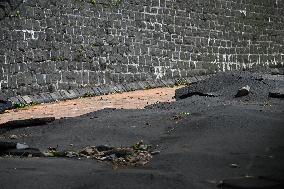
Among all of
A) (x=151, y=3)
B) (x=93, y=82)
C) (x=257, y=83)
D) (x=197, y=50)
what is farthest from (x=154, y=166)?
(x=197, y=50)

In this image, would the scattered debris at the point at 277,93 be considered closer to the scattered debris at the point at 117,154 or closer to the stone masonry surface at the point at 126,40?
the scattered debris at the point at 117,154

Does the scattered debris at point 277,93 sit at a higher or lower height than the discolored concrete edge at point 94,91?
higher

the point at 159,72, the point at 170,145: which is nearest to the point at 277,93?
the point at 170,145

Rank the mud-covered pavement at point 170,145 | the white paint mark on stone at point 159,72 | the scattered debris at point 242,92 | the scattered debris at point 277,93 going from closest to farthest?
the mud-covered pavement at point 170,145
the scattered debris at point 277,93
the scattered debris at point 242,92
the white paint mark on stone at point 159,72

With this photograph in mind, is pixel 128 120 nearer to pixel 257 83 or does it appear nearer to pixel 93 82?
pixel 257 83

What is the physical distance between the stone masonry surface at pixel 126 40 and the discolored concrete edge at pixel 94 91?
75 millimetres

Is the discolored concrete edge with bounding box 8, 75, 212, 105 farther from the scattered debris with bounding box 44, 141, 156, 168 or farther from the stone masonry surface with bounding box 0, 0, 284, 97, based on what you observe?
the scattered debris with bounding box 44, 141, 156, 168

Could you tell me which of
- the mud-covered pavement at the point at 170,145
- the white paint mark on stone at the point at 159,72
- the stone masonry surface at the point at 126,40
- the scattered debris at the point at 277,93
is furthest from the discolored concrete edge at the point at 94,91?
the scattered debris at the point at 277,93

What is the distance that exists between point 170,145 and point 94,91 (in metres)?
7.25

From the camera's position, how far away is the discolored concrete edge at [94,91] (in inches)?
422

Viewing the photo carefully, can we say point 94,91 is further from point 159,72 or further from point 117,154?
point 117,154

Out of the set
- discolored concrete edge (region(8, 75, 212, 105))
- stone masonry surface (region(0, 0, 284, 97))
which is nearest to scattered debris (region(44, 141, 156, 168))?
discolored concrete edge (region(8, 75, 212, 105))

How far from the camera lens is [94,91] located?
12250mm

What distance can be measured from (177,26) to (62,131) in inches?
375
